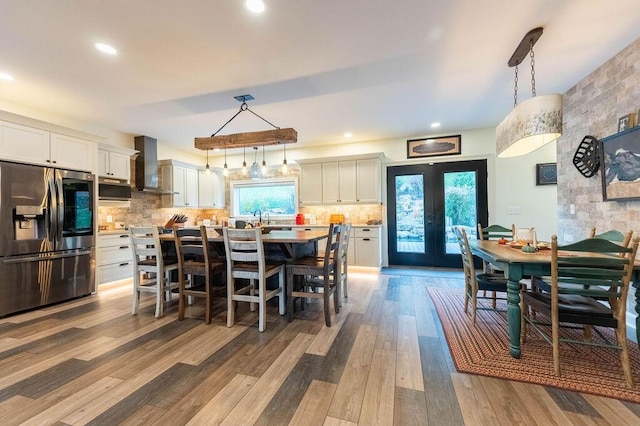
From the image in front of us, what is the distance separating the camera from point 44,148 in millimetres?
3461

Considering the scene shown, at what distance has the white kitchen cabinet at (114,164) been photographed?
4.45 meters

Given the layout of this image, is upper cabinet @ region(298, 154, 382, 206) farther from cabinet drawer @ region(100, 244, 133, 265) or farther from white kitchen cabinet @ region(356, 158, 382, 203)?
cabinet drawer @ region(100, 244, 133, 265)

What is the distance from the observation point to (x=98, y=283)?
4.11 metres

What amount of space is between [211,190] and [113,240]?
2.55 m

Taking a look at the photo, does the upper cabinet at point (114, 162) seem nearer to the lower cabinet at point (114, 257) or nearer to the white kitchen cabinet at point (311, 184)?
the lower cabinet at point (114, 257)

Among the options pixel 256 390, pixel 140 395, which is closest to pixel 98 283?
pixel 140 395

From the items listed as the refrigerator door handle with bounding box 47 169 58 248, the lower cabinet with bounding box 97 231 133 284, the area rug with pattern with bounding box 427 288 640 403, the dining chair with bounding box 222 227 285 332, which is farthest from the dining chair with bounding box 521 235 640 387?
the lower cabinet with bounding box 97 231 133 284

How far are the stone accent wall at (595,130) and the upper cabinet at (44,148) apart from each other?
6339 millimetres

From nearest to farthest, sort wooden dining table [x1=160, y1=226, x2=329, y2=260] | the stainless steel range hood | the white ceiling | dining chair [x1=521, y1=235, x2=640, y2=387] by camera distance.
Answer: dining chair [x1=521, y1=235, x2=640, y2=387] < the white ceiling < wooden dining table [x1=160, y1=226, x2=329, y2=260] < the stainless steel range hood

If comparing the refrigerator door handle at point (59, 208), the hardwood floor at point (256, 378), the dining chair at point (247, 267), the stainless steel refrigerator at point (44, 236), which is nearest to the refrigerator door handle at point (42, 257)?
the stainless steel refrigerator at point (44, 236)

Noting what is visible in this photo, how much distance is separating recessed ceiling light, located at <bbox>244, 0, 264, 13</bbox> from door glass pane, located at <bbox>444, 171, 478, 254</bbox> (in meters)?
4.53

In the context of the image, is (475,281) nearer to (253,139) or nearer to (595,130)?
(595,130)

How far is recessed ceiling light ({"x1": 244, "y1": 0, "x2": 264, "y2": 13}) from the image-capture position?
194cm

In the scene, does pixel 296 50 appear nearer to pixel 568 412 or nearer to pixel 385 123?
pixel 385 123
